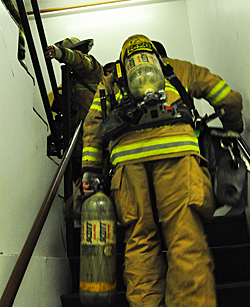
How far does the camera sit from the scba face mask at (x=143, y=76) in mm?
1562

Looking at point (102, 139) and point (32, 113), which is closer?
point (102, 139)

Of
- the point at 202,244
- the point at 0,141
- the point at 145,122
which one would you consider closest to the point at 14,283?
the point at 0,141

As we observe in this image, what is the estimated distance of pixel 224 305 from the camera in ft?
5.37

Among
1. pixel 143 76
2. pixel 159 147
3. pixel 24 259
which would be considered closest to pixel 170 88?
pixel 143 76

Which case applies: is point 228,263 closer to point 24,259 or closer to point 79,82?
point 24,259

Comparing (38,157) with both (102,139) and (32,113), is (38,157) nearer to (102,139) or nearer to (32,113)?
(32,113)

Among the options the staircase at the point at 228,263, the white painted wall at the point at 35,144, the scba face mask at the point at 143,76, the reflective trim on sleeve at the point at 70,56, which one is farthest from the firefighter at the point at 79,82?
the scba face mask at the point at 143,76

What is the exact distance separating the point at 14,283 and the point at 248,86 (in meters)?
1.66

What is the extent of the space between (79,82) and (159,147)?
1435mm

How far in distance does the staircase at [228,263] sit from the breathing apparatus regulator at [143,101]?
A: 2.56 feet

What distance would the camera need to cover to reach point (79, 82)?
273 cm

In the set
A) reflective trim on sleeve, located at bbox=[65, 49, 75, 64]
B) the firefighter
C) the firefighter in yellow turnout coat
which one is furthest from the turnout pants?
reflective trim on sleeve, located at bbox=[65, 49, 75, 64]

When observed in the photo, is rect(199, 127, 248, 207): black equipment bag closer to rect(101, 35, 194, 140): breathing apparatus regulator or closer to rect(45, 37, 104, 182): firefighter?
rect(101, 35, 194, 140): breathing apparatus regulator

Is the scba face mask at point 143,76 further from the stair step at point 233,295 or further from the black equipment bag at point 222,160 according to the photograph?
the stair step at point 233,295
